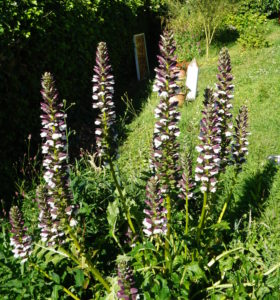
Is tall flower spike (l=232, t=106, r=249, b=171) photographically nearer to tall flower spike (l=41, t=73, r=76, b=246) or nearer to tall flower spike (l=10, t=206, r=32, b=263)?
tall flower spike (l=41, t=73, r=76, b=246)

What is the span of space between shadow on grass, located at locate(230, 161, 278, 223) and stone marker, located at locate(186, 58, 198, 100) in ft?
10.8

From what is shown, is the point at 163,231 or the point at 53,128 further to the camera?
the point at 163,231

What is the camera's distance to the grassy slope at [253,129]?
157 inches

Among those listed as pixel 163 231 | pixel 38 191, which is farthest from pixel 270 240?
pixel 38 191

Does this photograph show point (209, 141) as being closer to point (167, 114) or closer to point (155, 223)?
point (167, 114)

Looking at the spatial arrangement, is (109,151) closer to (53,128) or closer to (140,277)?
(53,128)

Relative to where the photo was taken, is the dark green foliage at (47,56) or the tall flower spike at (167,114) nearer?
the tall flower spike at (167,114)

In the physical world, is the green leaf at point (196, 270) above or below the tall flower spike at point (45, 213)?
below

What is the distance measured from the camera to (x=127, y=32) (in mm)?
10773

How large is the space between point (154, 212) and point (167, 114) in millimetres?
700

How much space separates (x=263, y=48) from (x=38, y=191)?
1283 centimetres

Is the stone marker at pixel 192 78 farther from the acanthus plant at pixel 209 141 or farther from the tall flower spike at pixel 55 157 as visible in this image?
the tall flower spike at pixel 55 157

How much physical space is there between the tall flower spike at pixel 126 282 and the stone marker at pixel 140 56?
10.3 meters

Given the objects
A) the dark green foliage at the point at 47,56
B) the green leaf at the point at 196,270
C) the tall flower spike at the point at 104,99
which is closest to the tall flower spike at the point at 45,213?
the tall flower spike at the point at 104,99
